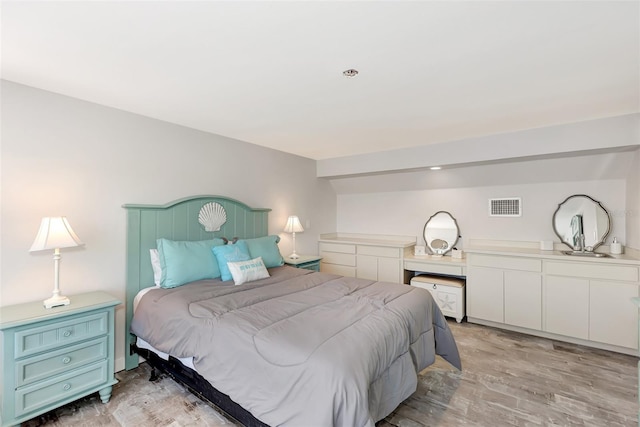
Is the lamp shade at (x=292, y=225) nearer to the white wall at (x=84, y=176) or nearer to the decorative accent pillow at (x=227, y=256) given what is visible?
the white wall at (x=84, y=176)

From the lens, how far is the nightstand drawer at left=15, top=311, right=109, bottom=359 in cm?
185

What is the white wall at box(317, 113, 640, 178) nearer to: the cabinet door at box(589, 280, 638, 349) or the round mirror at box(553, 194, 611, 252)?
the round mirror at box(553, 194, 611, 252)

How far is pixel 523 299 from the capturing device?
340 cm

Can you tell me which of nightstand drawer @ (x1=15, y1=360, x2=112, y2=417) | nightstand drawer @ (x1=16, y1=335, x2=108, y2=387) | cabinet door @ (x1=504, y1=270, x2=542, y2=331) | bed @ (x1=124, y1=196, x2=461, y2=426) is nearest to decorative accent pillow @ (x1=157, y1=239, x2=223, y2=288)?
bed @ (x1=124, y1=196, x2=461, y2=426)

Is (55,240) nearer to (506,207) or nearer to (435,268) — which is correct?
(435,268)

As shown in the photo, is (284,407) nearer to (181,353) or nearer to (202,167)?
(181,353)

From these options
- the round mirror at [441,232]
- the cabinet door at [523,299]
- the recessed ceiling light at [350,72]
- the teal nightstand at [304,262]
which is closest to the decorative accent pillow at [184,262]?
the teal nightstand at [304,262]

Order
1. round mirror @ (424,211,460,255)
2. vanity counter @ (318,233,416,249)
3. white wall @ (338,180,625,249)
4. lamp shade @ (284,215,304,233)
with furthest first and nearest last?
1. vanity counter @ (318,233,416,249)
2. round mirror @ (424,211,460,255)
3. lamp shade @ (284,215,304,233)
4. white wall @ (338,180,625,249)

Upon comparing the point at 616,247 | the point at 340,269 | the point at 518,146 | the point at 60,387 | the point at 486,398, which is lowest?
the point at 486,398

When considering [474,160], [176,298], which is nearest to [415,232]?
[474,160]

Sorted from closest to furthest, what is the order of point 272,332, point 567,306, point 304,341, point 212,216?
point 304,341
point 272,332
point 567,306
point 212,216

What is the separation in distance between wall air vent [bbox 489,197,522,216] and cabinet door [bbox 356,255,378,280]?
1.76 meters

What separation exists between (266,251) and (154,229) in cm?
116

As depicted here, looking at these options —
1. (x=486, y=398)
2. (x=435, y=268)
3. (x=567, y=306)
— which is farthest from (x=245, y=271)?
(x=567, y=306)
